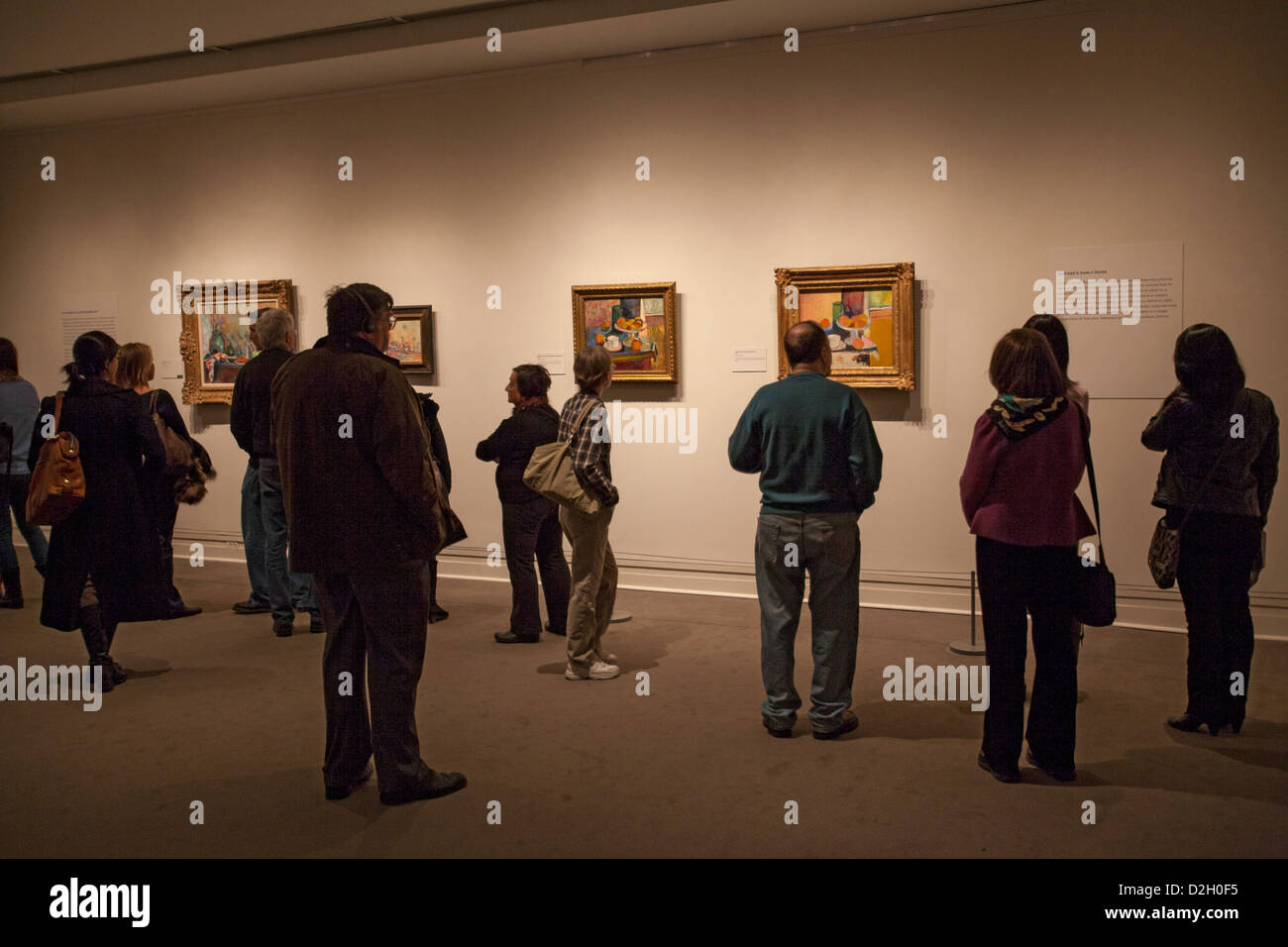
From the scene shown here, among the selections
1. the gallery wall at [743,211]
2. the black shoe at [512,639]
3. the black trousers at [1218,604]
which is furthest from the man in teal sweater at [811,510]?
the gallery wall at [743,211]

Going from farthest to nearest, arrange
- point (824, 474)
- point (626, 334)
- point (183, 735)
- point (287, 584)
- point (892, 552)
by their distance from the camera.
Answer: point (626, 334) < point (892, 552) < point (287, 584) < point (183, 735) < point (824, 474)

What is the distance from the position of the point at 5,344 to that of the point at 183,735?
13.8 feet

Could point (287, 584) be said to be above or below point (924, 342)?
below

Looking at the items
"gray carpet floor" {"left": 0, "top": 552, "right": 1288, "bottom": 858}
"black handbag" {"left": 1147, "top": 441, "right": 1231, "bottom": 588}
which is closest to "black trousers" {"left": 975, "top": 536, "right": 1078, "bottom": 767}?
"gray carpet floor" {"left": 0, "top": 552, "right": 1288, "bottom": 858}

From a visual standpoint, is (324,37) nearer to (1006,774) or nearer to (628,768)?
(628,768)

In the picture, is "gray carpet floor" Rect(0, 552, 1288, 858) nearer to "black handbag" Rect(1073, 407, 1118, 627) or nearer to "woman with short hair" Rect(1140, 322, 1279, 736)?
"woman with short hair" Rect(1140, 322, 1279, 736)

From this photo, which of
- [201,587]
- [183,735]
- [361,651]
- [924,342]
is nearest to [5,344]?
[201,587]

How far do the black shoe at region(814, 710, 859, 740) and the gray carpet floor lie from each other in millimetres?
50

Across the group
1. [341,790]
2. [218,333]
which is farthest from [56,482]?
[218,333]

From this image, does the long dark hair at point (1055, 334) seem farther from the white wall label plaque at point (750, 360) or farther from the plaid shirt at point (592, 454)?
the white wall label plaque at point (750, 360)

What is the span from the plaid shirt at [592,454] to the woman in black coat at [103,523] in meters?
2.45

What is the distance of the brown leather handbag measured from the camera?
18.6 ft

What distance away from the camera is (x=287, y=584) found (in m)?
7.36

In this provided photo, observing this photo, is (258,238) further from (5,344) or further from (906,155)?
(906,155)
